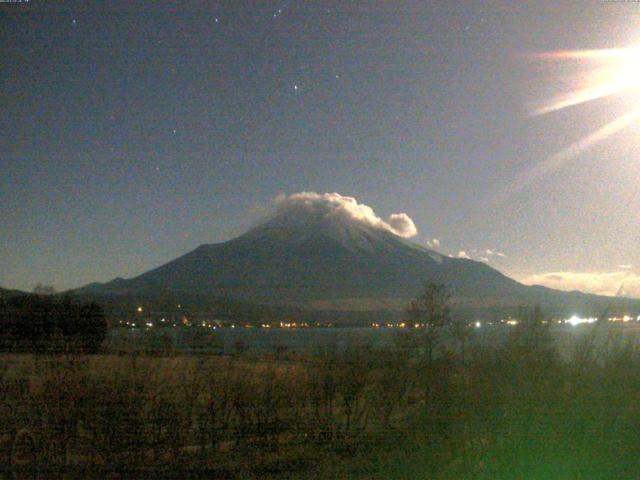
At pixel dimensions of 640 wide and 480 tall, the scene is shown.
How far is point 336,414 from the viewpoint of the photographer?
8383mm

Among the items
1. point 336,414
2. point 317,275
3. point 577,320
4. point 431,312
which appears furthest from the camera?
point 317,275

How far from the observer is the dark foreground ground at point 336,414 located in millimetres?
6484

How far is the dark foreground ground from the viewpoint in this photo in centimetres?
648

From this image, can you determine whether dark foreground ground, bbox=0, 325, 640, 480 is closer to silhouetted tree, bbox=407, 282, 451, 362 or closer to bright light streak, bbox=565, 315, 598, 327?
bright light streak, bbox=565, 315, 598, 327

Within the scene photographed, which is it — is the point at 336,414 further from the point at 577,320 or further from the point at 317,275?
the point at 317,275

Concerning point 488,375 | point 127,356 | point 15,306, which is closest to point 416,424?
point 488,375

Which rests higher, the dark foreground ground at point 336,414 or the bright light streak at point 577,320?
the bright light streak at point 577,320

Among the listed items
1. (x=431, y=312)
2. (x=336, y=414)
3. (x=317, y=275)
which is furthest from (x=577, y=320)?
(x=317, y=275)

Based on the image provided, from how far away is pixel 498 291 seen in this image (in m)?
26.5

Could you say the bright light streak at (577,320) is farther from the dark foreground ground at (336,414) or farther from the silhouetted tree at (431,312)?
the silhouetted tree at (431,312)

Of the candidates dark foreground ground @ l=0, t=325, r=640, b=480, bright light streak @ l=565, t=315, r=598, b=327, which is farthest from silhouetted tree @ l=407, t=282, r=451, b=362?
dark foreground ground @ l=0, t=325, r=640, b=480

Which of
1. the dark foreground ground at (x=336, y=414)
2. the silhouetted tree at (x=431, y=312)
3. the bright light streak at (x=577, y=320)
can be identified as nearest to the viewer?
the dark foreground ground at (x=336, y=414)

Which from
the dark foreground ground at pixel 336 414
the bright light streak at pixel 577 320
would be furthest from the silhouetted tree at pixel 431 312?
the dark foreground ground at pixel 336 414

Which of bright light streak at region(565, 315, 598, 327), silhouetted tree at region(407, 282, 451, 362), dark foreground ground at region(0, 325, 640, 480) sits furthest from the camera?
silhouetted tree at region(407, 282, 451, 362)
